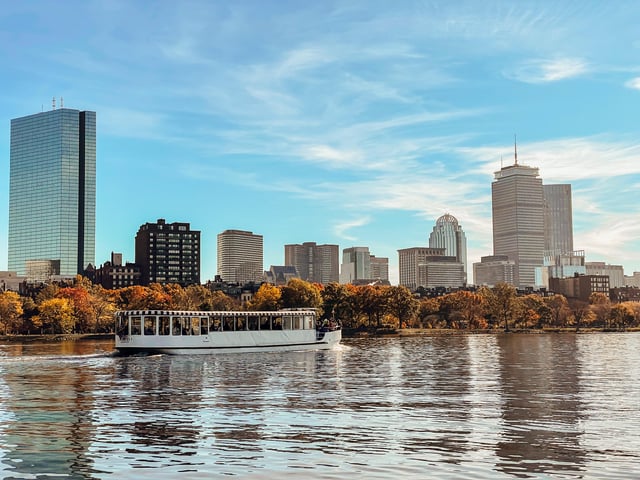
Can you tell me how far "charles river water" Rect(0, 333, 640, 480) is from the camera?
29.1m

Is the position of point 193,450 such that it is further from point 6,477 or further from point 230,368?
point 230,368

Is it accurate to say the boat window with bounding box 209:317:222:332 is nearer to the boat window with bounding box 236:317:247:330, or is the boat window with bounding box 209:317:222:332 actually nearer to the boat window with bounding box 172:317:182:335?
the boat window with bounding box 236:317:247:330

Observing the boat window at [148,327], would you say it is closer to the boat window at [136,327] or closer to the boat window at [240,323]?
the boat window at [136,327]

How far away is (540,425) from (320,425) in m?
10.3

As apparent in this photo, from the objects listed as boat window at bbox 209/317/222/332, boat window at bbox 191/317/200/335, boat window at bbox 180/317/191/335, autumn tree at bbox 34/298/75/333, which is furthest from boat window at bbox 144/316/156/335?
autumn tree at bbox 34/298/75/333

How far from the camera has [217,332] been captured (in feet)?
356

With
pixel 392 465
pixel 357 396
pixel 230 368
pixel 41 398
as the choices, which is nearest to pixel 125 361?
pixel 230 368

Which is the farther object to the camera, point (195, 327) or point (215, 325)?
point (215, 325)

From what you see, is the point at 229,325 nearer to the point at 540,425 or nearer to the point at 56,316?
the point at 540,425

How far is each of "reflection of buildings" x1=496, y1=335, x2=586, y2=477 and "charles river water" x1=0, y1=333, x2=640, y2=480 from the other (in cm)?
8

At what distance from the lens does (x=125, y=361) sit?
88625 millimetres

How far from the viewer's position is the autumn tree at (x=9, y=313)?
618ft

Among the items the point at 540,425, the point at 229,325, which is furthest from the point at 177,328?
the point at 540,425

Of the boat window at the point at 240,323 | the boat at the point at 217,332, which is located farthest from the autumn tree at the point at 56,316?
the boat window at the point at 240,323
